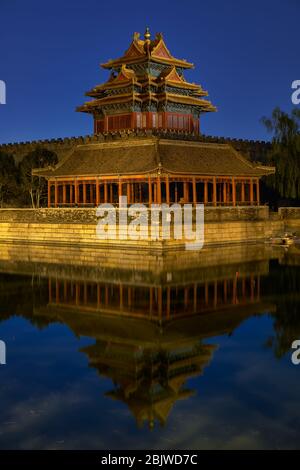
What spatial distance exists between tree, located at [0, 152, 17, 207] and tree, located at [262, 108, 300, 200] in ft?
57.0

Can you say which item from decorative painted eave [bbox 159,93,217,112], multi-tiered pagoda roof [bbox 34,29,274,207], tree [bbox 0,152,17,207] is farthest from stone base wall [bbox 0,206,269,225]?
decorative painted eave [bbox 159,93,217,112]

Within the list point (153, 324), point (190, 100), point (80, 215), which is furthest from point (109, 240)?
point (153, 324)

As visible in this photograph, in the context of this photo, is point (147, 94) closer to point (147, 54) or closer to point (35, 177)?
point (147, 54)

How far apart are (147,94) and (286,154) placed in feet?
32.0

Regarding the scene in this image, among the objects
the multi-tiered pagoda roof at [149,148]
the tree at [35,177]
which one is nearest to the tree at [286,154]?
the multi-tiered pagoda roof at [149,148]

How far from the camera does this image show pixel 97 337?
14.9 m

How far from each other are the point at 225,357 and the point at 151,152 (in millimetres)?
23740

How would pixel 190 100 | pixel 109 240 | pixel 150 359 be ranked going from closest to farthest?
1. pixel 150 359
2. pixel 109 240
3. pixel 190 100

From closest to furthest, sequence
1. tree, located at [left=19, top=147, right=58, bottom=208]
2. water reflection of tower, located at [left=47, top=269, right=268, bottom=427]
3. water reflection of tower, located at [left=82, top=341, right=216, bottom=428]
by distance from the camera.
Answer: water reflection of tower, located at [left=82, top=341, right=216, bottom=428]
water reflection of tower, located at [left=47, top=269, right=268, bottom=427]
tree, located at [left=19, top=147, right=58, bottom=208]

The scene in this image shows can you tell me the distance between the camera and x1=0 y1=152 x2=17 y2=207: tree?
4459 centimetres

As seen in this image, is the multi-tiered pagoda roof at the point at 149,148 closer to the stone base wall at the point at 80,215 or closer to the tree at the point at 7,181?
the stone base wall at the point at 80,215

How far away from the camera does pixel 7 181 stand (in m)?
44.6

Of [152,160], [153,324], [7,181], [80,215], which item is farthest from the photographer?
[7,181]

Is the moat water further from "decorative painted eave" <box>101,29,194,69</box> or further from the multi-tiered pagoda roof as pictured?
"decorative painted eave" <box>101,29,194,69</box>
